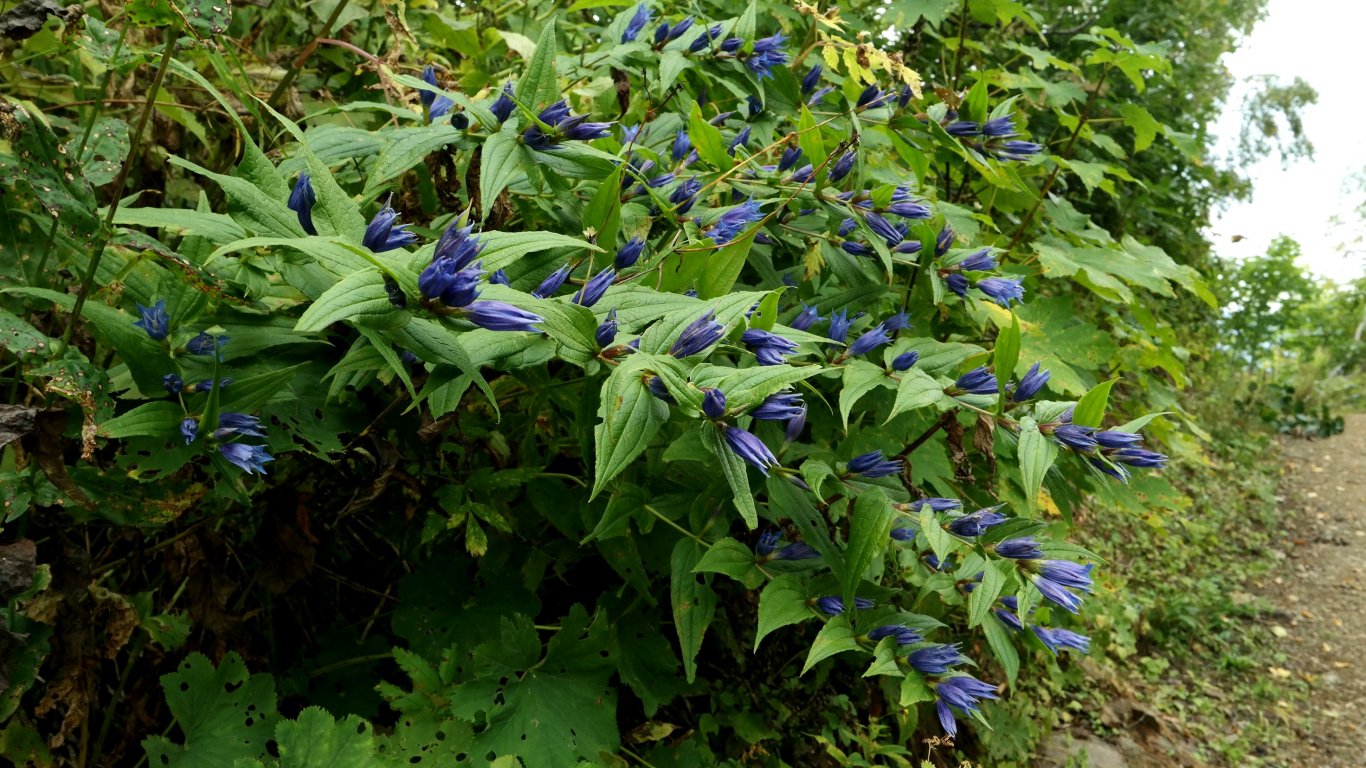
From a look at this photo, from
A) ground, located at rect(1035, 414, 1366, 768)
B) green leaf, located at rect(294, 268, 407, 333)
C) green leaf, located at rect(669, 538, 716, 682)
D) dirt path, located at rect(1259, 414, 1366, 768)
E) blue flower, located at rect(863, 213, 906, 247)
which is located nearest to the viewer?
green leaf, located at rect(294, 268, 407, 333)

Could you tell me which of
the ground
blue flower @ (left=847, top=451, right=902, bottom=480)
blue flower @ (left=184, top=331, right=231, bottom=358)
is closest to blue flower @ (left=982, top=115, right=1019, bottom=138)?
blue flower @ (left=847, top=451, right=902, bottom=480)

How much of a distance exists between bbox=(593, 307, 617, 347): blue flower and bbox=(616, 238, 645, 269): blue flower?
27 centimetres

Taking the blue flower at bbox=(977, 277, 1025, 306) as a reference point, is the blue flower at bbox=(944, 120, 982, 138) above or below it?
above

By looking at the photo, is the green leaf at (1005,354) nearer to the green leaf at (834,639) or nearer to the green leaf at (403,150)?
the green leaf at (834,639)

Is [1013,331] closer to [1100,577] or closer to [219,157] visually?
[219,157]

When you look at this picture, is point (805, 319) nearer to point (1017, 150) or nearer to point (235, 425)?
point (1017, 150)

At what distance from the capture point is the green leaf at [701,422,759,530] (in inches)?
50.3

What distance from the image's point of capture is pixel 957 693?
1.62 metres

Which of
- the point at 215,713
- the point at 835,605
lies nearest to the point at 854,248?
the point at 835,605

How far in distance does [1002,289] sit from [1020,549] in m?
0.63

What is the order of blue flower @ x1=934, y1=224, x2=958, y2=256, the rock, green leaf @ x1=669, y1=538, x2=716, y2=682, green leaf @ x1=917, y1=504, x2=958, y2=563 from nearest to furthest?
green leaf @ x1=917, y1=504, x2=958, y2=563, green leaf @ x1=669, y1=538, x2=716, y2=682, blue flower @ x1=934, y1=224, x2=958, y2=256, the rock

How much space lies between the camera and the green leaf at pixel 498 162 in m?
1.39

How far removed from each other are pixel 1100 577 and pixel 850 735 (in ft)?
7.65

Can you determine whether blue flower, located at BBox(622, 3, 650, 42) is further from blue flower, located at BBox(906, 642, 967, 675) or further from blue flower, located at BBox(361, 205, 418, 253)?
blue flower, located at BBox(906, 642, 967, 675)
